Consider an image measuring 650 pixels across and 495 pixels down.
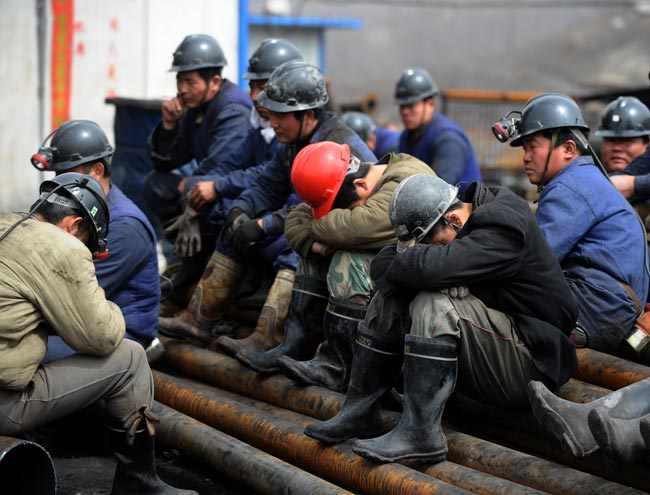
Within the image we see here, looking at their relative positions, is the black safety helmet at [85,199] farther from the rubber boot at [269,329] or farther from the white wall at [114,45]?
the white wall at [114,45]

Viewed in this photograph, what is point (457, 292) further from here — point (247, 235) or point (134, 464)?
point (247, 235)

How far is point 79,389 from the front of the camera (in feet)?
15.7

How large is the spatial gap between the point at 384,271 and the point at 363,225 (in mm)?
693

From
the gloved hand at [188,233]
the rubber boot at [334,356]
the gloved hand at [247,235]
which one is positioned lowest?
the rubber boot at [334,356]

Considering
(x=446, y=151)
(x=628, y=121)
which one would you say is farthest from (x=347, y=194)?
(x=446, y=151)

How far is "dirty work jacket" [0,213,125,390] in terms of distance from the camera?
4.50 metres

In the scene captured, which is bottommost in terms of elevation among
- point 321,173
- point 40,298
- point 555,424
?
point 555,424

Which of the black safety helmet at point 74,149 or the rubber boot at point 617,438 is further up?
the black safety helmet at point 74,149

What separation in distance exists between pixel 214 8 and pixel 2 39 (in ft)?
8.04

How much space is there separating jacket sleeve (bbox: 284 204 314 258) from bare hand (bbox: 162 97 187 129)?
222cm

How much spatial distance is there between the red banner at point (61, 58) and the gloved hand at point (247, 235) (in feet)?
20.3

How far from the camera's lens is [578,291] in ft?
17.6

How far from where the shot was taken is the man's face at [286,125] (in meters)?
6.43

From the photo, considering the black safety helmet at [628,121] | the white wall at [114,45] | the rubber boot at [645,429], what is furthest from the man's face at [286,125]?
the white wall at [114,45]
